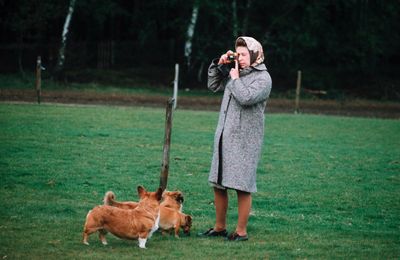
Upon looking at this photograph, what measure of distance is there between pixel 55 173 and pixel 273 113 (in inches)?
681

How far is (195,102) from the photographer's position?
109 ft

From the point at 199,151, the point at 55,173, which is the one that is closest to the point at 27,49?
the point at 199,151

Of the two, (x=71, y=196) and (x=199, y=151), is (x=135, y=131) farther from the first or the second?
(x=71, y=196)

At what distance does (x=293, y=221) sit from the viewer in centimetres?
975

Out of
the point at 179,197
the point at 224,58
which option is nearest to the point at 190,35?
the point at 179,197

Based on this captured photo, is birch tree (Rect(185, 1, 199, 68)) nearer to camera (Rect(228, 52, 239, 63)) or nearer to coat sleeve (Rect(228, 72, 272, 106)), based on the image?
camera (Rect(228, 52, 239, 63))

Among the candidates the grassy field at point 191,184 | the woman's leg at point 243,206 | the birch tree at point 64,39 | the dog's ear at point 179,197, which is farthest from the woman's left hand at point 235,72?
the birch tree at point 64,39

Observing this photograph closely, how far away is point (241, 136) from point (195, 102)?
2506 centimetres

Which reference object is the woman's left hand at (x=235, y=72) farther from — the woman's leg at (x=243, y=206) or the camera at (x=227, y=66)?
the woman's leg at (x=243, y=206)

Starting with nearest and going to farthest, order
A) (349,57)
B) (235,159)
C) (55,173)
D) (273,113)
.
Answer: (235,159)
(55,173)
(273,113)
(349,57)

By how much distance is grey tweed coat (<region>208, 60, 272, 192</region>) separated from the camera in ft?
26.6

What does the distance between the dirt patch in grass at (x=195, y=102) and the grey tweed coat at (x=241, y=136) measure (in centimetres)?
2036

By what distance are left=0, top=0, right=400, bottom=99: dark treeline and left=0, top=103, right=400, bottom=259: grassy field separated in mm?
16432

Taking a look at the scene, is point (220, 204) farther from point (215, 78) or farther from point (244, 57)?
point (244, 57)
